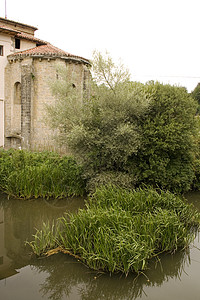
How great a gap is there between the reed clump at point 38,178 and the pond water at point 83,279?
377 centimetres

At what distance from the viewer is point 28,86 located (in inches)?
742

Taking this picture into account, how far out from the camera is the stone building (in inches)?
741

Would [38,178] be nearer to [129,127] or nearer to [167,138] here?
[129,127]

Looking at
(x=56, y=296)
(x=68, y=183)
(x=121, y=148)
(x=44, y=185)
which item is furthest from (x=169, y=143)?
(x=56, y=296)

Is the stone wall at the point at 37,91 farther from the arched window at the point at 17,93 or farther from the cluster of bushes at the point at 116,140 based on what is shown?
the cluster of bushes at the point at 116,140

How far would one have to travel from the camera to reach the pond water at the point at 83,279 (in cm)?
519

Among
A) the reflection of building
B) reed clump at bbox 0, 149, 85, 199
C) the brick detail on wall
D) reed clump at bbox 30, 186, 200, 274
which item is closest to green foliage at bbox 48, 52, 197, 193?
reed clump at bbox 0, 149, 85, 199

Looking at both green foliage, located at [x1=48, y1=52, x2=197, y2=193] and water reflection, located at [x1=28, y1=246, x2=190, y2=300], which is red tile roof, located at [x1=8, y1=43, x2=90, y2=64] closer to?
green foliage, located at [x1=48, y1=52, x2=197, y2=193]

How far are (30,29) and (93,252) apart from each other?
75.5 ft

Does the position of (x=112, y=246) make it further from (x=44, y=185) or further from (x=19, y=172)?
(x=19, y=172)

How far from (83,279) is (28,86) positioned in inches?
614

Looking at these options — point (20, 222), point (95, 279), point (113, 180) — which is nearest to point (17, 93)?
point (113, 180)

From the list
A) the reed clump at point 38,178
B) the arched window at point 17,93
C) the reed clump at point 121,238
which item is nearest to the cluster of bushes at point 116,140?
the reed clump at point 38,178

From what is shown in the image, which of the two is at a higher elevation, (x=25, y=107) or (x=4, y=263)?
(x=25, y=107)
